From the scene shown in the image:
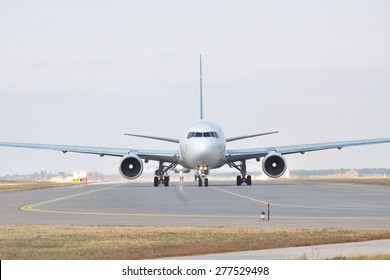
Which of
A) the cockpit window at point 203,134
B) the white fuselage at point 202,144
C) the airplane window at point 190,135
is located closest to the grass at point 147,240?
the white fuselage at point 202,144

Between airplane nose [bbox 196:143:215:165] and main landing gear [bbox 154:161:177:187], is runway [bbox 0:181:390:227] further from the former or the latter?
main landing gear [bbox 154:161:177:187]

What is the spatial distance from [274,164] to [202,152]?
18.0ft

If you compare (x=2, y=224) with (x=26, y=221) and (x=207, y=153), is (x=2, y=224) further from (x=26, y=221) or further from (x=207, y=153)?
(x=207, y=153)

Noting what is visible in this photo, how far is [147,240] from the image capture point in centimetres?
2286

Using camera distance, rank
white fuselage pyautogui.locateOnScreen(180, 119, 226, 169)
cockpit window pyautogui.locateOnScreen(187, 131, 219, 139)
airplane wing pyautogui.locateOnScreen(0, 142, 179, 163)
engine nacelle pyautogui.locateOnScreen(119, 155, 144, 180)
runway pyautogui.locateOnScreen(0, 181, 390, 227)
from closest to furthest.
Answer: runway pyautogui.locateOnScreen(0, 181, 390, 227), white fuselage pyautogui.locateOnScreen(180, 119, 226, 169), cockpit window pyautogui.locateOnScreen(187, 131, 219, 139), engine nacelle pyautogui.locateOnScreen(119, 155, 144, 180), airplane wing pyautogui.locateOnScreen(0, 142, 179, 163)

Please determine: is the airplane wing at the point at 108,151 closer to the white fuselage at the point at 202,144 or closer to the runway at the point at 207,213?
the white fuselage at the point at 202,144

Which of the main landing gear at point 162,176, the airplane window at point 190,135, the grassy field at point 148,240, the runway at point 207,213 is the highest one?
the airplane window at point 190,135

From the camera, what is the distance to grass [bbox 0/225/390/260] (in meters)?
20.1

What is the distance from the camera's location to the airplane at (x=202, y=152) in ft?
214

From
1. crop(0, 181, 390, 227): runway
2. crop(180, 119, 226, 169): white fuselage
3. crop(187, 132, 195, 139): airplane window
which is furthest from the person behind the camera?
crop(187, 132, 195, 139): airplane window

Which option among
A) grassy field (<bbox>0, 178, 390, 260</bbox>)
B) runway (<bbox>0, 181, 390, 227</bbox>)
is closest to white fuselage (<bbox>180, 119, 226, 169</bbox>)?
runway (<bbox>0, 181, 390, 227</bbox>)

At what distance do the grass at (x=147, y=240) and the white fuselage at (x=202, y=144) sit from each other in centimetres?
3731

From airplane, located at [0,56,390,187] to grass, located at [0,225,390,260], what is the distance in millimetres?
37896

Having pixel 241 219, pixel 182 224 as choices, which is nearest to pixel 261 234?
pixel 182 224
